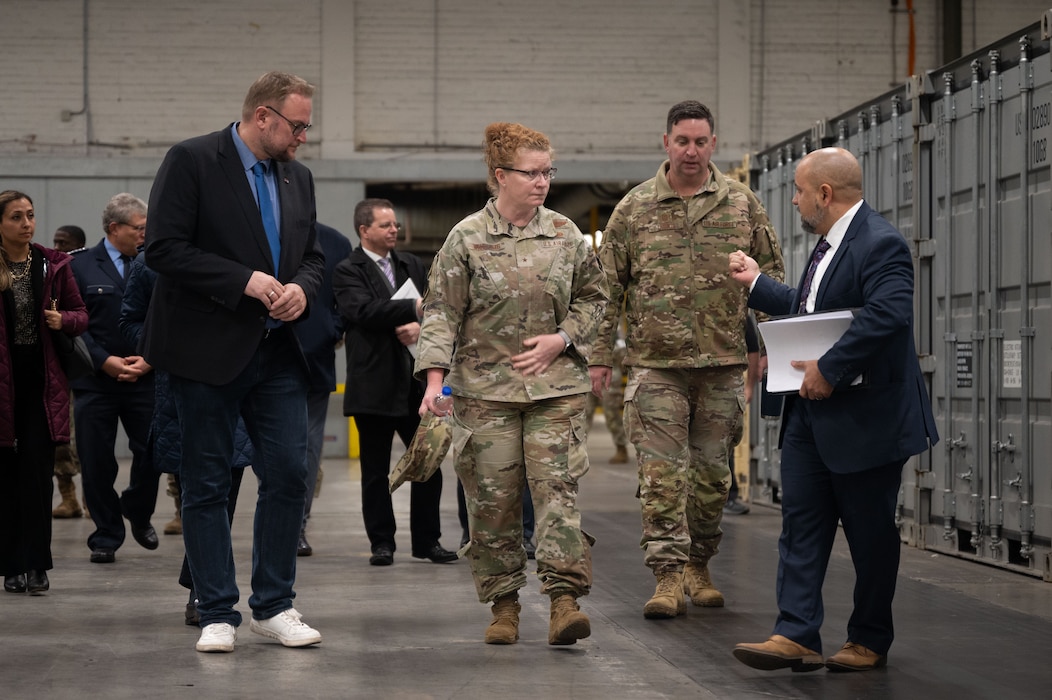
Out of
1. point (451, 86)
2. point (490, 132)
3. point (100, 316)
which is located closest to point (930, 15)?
point (451, 86)

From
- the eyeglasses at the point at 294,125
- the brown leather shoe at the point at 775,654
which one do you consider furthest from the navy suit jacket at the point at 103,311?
the brown leather shoe at the point at 775,654

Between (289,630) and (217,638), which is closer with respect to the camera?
(217,638)

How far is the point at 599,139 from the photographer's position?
1842 cm

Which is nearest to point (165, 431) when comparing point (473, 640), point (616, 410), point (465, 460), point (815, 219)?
point (465, 460)

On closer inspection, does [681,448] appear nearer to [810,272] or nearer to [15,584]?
[810,272]

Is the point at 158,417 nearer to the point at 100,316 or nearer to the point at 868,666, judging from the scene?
the point at 100,316

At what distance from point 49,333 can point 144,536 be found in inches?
69.8

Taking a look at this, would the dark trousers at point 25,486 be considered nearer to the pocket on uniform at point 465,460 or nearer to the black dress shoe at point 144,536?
the black dress shoe at point 144,536

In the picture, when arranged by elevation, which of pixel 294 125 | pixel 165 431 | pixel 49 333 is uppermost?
pixel 294 125

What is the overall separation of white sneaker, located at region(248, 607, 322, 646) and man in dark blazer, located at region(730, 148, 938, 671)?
1578mm

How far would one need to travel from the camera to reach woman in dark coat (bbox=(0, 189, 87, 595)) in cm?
647

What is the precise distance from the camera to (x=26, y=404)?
652 cm

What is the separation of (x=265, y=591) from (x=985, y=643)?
2.71 meters

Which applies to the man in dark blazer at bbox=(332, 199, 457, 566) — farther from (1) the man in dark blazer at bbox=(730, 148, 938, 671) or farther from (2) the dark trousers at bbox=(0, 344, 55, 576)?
(1) the man in dark blazer at bbox=(730, 148, 938, 671)
